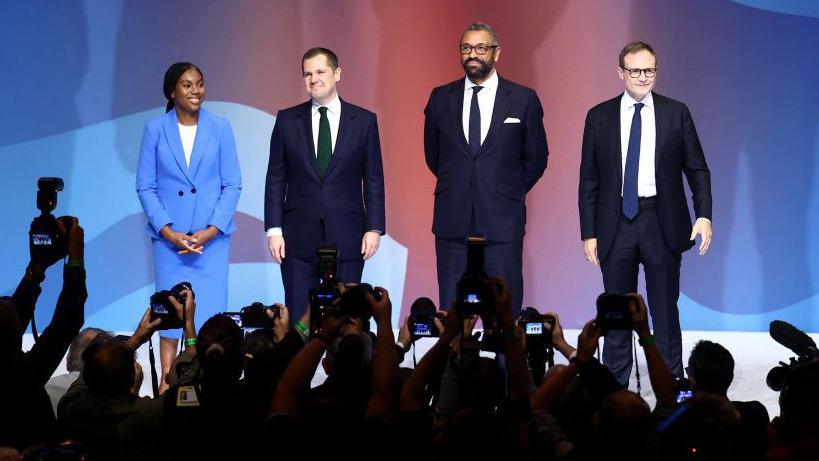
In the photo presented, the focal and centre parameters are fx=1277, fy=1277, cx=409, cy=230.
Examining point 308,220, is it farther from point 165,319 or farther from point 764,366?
point 764,366

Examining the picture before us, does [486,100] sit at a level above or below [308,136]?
above

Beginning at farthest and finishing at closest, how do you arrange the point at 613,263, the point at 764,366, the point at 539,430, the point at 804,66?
1. the point at 804,66
2. the point at 764,366
3. the point at 613,263
4. the point at 539,430

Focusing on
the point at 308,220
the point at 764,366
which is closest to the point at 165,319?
the point at 308,220

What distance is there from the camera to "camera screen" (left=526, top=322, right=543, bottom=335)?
421 centimetres

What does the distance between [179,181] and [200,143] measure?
0.67 feet

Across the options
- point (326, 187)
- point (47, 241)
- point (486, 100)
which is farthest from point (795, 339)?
point (47, 241)

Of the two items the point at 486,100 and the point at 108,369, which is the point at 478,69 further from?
the point at 108,369

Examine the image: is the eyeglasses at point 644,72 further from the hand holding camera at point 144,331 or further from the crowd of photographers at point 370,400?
the hand holding camera at point 144,331

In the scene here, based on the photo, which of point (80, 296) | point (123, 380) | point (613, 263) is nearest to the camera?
point (123, 380)

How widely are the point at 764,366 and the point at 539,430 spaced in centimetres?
345

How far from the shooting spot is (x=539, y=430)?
329 centimetres

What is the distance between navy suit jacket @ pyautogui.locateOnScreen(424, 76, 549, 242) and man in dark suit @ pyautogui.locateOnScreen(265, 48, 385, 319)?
1.10ft

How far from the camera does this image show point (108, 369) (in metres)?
3.49

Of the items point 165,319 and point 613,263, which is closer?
point 165,319
